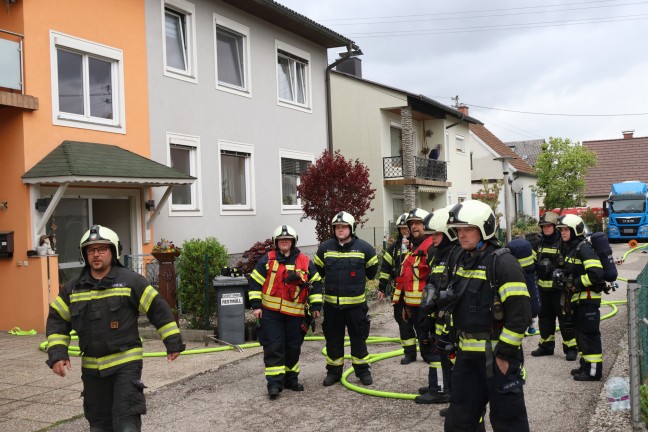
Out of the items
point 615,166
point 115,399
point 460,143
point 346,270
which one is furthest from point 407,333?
point 615,166

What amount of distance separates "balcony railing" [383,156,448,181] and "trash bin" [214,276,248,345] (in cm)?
1626

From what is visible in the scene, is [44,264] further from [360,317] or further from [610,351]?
[610,351]

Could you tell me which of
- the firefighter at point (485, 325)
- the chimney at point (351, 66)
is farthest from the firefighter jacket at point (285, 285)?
the chimney at point (351, 66)

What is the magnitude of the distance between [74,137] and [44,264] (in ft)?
7.63

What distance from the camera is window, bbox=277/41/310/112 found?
57.2ft

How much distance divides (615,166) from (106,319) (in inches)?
1931

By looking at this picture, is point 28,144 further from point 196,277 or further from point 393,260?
point 393,260

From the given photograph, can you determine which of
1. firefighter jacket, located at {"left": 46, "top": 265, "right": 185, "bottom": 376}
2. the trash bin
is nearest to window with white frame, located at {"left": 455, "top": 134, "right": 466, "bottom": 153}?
the trash bin

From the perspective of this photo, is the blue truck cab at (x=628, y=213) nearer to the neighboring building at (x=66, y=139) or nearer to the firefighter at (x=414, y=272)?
the neighboring building at (x=66, y=139)

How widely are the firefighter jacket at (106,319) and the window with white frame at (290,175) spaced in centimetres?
1216

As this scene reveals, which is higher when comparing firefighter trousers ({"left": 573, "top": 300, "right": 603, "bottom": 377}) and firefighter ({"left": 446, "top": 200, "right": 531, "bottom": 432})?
firefighter ({"left": 446, "top": 200, "right": 531, "bottom": 432})

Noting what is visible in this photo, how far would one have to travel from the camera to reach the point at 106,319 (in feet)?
15.3

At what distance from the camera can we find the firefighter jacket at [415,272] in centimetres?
740

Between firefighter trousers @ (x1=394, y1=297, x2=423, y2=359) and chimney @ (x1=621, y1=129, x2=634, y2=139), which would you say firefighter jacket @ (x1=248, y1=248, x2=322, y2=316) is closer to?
firefighter trousers @ (x1=394, y1=297, x2=423, y2=359)
